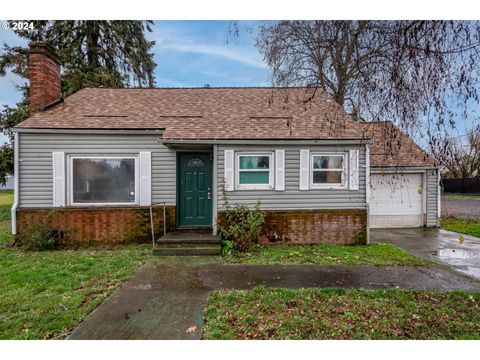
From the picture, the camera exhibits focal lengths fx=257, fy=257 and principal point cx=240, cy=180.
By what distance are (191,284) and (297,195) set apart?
417cm

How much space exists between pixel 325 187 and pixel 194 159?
13.3 ft

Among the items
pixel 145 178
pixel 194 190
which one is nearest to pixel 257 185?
pixel 194 190

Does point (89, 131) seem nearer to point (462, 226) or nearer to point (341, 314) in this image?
point (341, 314)

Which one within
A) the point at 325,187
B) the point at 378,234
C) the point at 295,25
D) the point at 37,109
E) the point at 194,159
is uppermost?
the point at 295,25

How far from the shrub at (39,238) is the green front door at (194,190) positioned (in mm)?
3449

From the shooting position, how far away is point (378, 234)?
9.16 metres

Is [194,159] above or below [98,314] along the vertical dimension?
above

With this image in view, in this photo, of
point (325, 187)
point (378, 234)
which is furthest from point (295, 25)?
point (378, 234)

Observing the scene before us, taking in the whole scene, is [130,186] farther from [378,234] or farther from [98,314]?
[378,234]

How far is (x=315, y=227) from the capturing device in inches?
298

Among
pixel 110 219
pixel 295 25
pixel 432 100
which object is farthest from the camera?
pixel 110 219

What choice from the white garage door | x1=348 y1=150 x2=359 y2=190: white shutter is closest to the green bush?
x1=348 y1=150 x2=359 y2=190: white shutter

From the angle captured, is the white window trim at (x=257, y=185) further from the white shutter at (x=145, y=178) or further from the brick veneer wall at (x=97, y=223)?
the white shutter at (x=145, y=178)

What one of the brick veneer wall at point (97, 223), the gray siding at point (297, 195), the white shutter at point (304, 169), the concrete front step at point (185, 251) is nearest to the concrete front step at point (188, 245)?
the concrete front step at point (185, 251)
